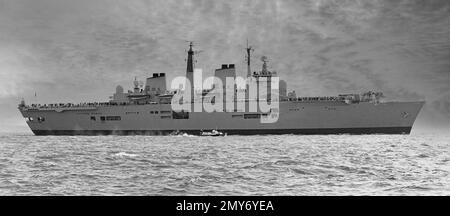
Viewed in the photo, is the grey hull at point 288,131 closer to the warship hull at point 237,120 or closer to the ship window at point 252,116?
the warship hull at point 237,120

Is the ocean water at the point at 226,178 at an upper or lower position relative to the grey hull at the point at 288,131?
lower

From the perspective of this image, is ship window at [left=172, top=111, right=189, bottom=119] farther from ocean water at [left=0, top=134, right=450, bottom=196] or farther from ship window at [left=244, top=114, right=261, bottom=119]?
ocean water at [left=0, top=134, right=450, bottom=196]

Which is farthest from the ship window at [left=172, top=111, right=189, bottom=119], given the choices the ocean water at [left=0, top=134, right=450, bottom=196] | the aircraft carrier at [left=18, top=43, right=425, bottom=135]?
the ocean water at [left=0, top=134, right=450, bottom=196]

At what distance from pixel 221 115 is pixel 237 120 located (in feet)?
6.93

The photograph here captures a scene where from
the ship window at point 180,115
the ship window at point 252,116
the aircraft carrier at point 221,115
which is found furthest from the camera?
the ship window at point 180,115

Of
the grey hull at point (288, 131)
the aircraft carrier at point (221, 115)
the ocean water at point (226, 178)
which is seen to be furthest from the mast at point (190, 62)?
the ocean water at point (226, 178)

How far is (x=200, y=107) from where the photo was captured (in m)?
63.1

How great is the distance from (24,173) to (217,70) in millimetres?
49577

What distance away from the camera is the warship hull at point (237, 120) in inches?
2290

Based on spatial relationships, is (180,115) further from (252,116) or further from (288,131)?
(288,131)

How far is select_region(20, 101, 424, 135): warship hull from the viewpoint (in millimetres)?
58156

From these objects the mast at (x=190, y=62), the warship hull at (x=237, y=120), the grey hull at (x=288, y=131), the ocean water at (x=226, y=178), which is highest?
the mast at (x=190, y=62)

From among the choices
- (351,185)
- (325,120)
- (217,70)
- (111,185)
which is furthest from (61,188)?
(217,70)
